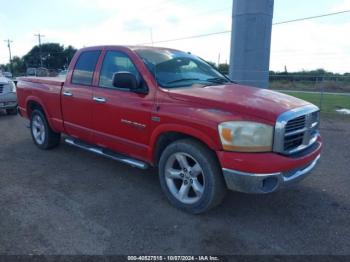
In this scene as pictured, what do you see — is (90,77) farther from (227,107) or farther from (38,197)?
(227,107)

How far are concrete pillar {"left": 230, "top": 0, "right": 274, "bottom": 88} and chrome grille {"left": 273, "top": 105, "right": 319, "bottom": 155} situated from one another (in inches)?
218

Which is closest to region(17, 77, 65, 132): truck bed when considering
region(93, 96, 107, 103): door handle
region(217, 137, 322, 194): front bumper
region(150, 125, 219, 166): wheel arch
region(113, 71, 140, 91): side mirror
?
region(93, 96, 107, 103): door handle

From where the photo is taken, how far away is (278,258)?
2924 mm

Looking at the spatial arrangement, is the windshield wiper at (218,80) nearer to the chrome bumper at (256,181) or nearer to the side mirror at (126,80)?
the side mirror at (126,80)

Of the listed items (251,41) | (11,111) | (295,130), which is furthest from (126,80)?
(11,111)

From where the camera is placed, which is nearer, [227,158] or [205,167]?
[227,158]

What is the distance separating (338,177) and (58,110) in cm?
476

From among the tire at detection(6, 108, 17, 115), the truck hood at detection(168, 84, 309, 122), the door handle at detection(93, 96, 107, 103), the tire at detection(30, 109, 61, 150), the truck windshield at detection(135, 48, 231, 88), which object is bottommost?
the tire at detection(6, 108, 17, 115)

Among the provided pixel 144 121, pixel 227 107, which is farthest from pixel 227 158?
pixel 144 121

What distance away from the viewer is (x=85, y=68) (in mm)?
5141

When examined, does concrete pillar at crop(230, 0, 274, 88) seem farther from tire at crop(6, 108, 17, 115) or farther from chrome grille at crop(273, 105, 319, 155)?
tire at crop(6, 108, 17, 115)

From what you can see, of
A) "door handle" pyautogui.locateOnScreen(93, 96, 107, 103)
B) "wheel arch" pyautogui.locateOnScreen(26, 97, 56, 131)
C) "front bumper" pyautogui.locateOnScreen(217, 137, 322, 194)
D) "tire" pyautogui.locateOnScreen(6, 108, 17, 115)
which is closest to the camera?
"front bumper" pyautogui.locateOnScreen(217, 137, 322, 194)

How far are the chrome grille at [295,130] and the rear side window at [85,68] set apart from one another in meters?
3.04

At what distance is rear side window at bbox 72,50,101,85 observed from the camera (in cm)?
498
